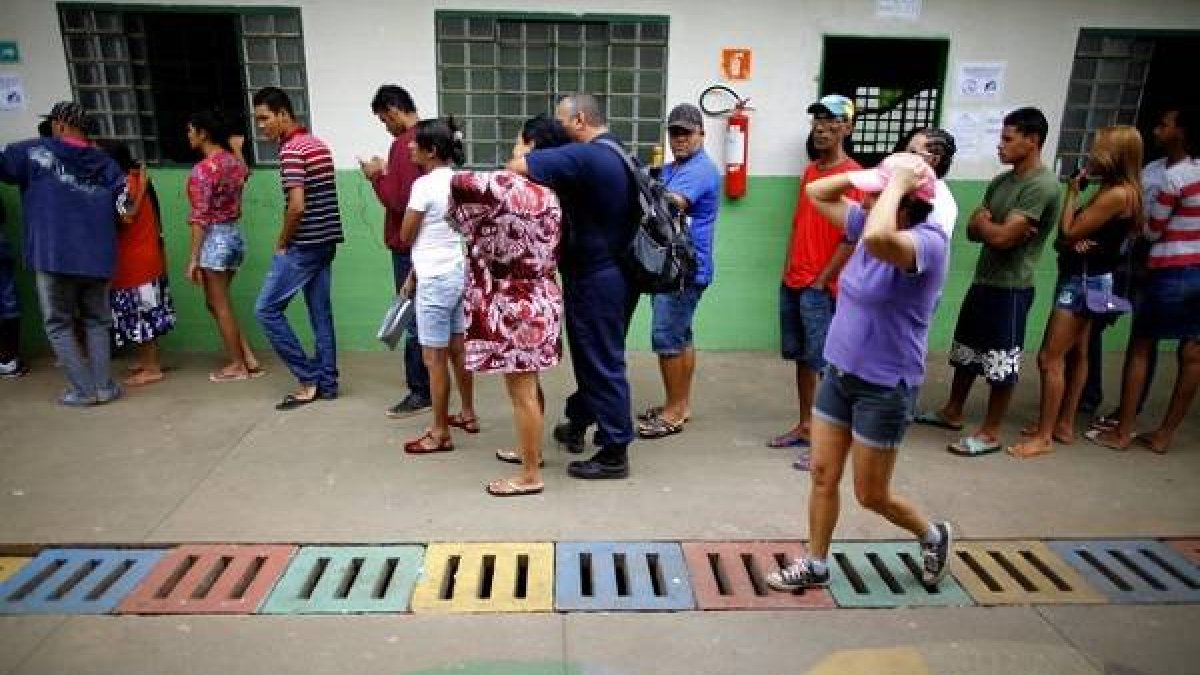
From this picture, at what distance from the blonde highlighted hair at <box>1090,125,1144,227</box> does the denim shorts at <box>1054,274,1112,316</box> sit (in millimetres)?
342

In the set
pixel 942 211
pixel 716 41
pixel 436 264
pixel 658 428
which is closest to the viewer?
pixel 942 211

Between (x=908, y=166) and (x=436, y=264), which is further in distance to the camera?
(x=436, y=264)

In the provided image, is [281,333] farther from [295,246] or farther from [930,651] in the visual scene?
[930,651]

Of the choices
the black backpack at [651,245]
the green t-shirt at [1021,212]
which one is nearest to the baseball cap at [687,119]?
the black backpack at [651,245]

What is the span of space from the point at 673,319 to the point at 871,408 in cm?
163

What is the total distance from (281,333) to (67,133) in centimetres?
159

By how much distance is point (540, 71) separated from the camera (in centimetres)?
541

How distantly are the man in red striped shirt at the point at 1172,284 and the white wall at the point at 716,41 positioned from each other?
5.17 feet

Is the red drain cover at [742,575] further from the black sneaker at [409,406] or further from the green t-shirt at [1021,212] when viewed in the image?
the black sneaker at [409,406]

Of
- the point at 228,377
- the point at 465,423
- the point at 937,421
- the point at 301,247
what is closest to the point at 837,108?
the point at 937,421

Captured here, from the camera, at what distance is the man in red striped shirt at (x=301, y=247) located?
4.35 m

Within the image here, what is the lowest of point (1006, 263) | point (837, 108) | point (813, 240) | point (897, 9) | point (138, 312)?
point (138, 312)

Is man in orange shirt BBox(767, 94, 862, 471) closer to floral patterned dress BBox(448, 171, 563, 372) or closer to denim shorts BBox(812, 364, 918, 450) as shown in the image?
denim shorts BBox(812, 364, 918, 450)

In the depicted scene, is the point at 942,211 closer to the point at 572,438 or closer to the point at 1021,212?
the point at 1021,212
